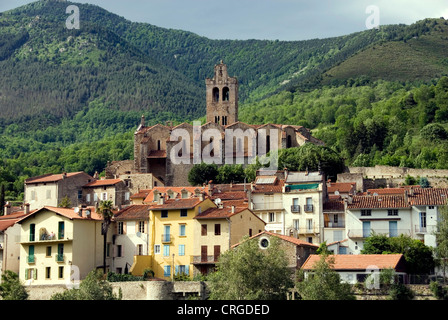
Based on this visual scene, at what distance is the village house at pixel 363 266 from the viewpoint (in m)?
56.0

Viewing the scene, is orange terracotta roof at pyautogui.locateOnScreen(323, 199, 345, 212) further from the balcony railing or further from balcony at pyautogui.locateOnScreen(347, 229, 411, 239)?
balcony at pyautogui.locateOnScreen(347, 229, 411, 239)

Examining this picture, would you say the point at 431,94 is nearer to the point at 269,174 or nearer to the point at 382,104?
the point at 382,104

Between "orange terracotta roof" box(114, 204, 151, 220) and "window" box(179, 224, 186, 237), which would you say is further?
"orange terracotta roof" box(114, 204, 151, 220)

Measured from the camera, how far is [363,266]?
5650cm

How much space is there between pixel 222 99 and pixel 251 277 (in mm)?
67523

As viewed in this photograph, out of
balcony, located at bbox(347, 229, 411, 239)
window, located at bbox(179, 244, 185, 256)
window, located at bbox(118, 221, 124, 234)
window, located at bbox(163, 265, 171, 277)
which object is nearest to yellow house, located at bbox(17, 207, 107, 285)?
window, located at bbox(118, 221, 124, 234)

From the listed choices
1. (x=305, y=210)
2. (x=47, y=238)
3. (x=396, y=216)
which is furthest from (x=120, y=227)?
(x=396, y=216)

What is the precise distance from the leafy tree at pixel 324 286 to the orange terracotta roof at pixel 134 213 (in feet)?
59.0

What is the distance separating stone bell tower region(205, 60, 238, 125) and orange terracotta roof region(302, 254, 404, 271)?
59.8m

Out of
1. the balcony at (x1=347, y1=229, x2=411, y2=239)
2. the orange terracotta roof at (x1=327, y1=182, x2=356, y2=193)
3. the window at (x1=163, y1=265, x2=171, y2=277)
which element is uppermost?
the orange terracotta roof at (x1=327, y1=182, x2=356, y2=193)

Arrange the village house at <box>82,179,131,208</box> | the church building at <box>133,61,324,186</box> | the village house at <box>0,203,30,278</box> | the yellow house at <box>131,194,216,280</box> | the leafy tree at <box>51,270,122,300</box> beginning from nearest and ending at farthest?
the leafy tree at <box>51,270,122,300</box>
the yellow house at <box>131,194,216,280</box>
the village house at <box>0,203,30,278</box>
the village house at <box>82,179,131,208</box>
the church building at <box>133,61,324,186</box>

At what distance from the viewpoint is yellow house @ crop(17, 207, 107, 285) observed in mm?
64188

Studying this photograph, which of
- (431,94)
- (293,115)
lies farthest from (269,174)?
(293,115)

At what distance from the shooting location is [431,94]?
13925cm
